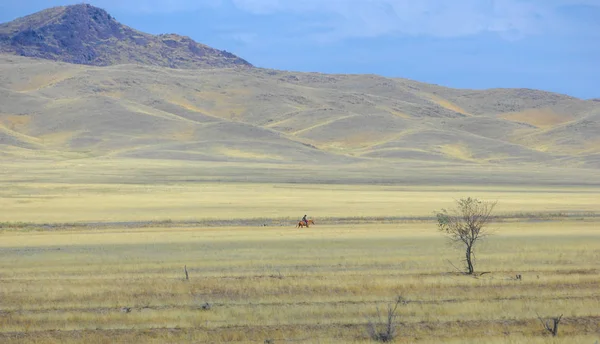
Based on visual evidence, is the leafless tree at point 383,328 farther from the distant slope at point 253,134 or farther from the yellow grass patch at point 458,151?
the yellow grass patch at point 458,151

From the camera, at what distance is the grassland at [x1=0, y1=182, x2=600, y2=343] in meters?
16.3

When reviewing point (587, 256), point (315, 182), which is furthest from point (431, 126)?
point (587, 256)

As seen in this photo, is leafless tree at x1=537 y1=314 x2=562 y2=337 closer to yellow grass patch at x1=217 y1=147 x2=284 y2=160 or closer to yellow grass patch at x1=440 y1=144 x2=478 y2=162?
yellow grass patch at x1=217 y1=147 x2=284 y2=160

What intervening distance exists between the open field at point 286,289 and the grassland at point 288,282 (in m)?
0.04

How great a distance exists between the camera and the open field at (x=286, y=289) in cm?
1619

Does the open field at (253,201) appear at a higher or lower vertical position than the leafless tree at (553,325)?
higher

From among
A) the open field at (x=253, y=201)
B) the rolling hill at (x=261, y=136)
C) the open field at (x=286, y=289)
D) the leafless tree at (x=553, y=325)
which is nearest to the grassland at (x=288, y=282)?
the open field at (x=286, y=289)

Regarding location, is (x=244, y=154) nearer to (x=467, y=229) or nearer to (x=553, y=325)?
(x=467, y=229)

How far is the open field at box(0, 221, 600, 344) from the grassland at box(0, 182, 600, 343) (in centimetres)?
4

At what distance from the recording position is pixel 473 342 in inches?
602

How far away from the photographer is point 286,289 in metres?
20.2

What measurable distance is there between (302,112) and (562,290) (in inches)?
6780

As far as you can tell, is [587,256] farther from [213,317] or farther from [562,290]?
[213,317]

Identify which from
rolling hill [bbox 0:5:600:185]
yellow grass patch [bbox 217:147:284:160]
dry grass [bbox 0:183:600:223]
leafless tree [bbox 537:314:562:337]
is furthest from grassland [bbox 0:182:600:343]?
yellow grass patch [bbox 217:147:284:160]
